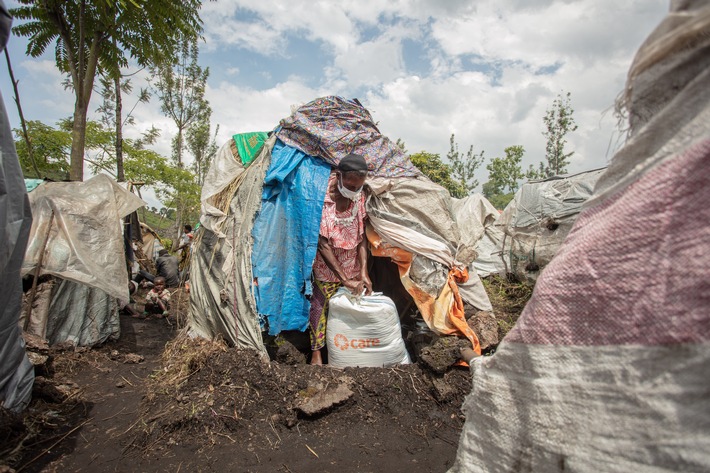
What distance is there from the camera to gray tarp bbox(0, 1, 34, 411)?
2236 mm

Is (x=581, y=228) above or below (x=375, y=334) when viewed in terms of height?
above

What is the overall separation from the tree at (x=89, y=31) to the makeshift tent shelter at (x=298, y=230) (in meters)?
3.39

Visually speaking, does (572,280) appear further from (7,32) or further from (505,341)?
(7,32)

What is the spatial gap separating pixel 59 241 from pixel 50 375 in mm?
1312

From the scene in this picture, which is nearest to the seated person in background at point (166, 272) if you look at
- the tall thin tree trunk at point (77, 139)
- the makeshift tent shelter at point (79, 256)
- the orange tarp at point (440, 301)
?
the tall thin tree trunk at point (77, 139)

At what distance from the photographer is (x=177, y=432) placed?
2562mm

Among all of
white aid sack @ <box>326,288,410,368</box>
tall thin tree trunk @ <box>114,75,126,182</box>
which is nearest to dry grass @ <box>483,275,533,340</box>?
white aid sack @ <box>326,288,410,368</box>

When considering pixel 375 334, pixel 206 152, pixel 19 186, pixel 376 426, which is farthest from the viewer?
pixel 206 152

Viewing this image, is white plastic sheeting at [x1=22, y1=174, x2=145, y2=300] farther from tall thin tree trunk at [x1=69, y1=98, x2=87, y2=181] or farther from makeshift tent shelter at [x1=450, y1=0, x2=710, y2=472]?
makeshift tent shelter at [x1=450, y1=0, x2=710, y2=472]

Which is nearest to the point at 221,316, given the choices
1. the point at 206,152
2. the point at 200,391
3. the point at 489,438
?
the point at 200,391

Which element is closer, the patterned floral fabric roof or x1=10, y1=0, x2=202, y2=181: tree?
the patterned floral fabric roof

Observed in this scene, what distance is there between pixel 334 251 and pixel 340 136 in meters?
1.20

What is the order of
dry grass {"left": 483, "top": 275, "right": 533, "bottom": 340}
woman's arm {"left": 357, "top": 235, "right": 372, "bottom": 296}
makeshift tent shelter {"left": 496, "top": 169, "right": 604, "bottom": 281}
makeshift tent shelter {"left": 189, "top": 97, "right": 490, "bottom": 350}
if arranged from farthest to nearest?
makeshift tent shelter {"left": 496, "top": 169, "right": 604, "bottom": 281} < dry grass {"left": 483, "top": 275, "right": 533, "bottom": 340} < woman's arm {"left": 357, "top": 235, "right": 372, "bottom": 296} < makeshift tent shelter {"left": 189, "top": 97, "right": 490, "bottom": 350}

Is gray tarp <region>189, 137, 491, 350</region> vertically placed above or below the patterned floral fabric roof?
below
